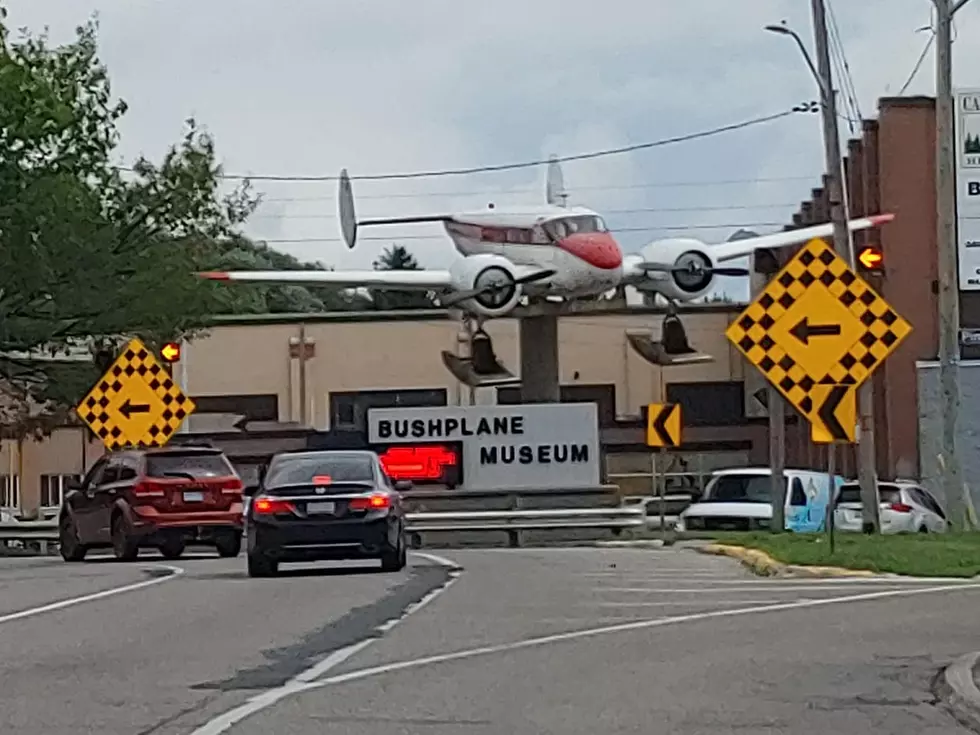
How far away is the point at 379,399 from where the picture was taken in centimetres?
6769

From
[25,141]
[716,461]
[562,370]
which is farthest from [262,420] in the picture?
[25,141]

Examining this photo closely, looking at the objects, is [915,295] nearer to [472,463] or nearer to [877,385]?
[877,385]

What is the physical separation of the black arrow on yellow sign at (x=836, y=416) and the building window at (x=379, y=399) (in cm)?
4399

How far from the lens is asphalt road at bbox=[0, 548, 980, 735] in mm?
11195

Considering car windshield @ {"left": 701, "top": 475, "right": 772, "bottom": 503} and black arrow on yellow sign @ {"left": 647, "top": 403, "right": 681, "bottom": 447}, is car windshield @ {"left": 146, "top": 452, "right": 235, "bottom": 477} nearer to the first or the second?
black arrow on yellow sign @ {"left": 647, "top": 403, "right": 681, "bottom": 447}

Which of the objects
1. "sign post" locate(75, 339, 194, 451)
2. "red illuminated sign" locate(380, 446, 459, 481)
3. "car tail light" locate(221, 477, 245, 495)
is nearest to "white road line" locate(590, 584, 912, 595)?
"car tail light" locate(221, 477, 245, 495)

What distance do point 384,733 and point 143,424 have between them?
2487 cm

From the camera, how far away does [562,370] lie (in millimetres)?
68688

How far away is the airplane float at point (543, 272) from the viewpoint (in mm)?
47312

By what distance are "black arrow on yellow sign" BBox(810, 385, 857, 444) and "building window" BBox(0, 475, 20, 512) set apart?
167ft

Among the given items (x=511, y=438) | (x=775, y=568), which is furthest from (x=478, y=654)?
(x=511, y=438)

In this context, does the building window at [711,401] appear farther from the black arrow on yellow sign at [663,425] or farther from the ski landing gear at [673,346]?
the black arrow on yellow sign at [663,425]

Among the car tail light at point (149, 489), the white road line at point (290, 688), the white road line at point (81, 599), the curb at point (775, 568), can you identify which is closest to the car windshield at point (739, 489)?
the curb at point (775, 568)

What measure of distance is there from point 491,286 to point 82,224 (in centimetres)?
1296
